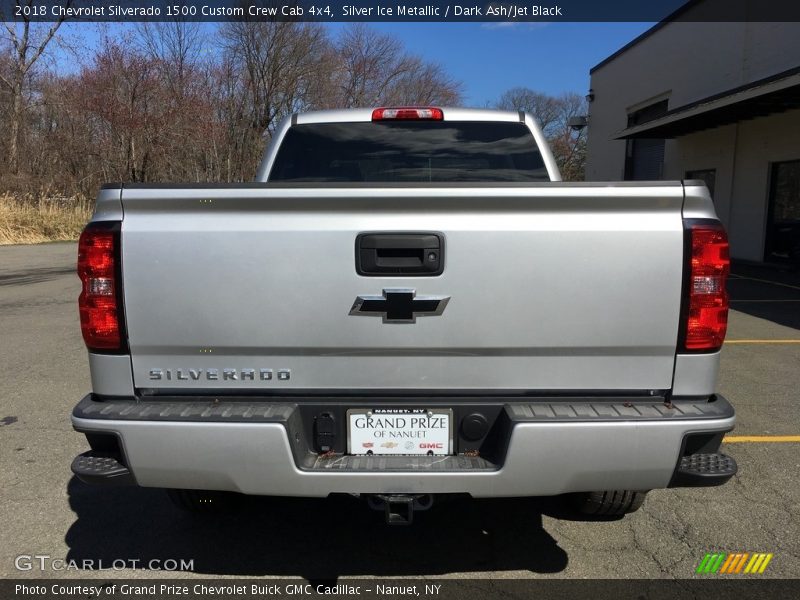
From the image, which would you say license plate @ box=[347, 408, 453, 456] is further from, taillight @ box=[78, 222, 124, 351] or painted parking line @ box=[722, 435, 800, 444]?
painted parking line @ box=[722, 435, 800, 444]

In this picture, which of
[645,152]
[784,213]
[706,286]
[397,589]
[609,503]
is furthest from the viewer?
[645,152]

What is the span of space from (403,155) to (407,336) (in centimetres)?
Answer: 184

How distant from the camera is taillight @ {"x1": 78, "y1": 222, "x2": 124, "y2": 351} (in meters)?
2.17

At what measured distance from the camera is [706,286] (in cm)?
212

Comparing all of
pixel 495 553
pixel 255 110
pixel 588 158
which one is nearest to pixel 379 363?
pixel 495 553

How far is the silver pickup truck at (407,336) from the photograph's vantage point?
2.12m

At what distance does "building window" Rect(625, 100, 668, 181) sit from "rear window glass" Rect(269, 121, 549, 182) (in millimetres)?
18316

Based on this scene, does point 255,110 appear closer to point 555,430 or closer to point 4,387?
point 4,387

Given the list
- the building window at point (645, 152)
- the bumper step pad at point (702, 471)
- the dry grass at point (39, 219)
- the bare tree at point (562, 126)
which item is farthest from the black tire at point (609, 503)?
the bare tree at point (562, 126)

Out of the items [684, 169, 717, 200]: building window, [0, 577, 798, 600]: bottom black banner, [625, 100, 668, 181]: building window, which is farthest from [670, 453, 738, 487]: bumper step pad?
[625, 100, 668, 181]: building window

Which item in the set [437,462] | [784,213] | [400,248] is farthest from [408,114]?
[784,213]

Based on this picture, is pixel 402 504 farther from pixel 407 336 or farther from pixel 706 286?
pixel 706 286

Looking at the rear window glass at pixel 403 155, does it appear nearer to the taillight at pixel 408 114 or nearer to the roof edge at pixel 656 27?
the taillight at pixel 408 114

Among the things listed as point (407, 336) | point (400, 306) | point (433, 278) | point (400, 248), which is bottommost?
point (407, 336)
